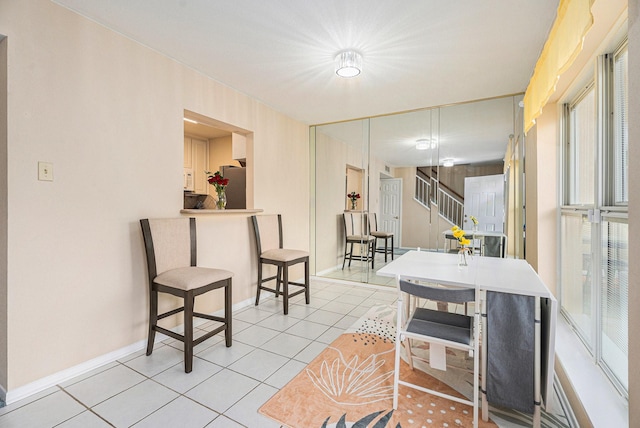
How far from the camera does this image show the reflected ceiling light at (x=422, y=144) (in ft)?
13.0

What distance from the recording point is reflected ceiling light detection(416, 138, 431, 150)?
13.0 feet

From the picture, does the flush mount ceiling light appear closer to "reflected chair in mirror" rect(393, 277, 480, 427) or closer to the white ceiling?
the white ceiling

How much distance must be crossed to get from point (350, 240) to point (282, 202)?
1.34 meters

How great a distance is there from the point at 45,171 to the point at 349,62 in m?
2.31

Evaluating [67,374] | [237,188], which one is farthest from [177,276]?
[237,188]

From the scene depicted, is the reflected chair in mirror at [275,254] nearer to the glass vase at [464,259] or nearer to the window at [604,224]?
the glass vase at [464,259]

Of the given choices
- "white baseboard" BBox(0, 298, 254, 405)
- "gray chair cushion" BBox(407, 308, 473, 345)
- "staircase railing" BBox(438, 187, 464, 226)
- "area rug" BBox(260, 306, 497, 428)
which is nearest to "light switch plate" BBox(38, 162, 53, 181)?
"white baseboard" BBox(0, 298, 254, 405)

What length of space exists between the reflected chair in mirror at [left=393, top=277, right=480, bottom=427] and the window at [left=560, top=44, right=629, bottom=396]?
68cm

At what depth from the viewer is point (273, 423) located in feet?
5.15

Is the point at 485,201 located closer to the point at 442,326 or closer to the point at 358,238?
the point at 358,238

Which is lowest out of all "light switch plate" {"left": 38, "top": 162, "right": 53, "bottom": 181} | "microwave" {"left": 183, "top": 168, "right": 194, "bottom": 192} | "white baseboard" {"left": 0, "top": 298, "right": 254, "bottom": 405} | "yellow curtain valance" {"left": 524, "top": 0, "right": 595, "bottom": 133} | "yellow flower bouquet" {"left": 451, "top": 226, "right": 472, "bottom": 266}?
"white baseboard" {"left": 0, "top": 298, "right": 254, "bottom": 405}

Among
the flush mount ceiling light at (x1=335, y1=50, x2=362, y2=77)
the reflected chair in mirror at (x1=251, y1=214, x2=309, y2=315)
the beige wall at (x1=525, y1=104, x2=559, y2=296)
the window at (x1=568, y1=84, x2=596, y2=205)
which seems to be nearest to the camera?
the window at (x1=568, y1=84, x2=596, y2=205)

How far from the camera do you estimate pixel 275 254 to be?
3297 mm

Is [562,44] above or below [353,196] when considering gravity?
above
